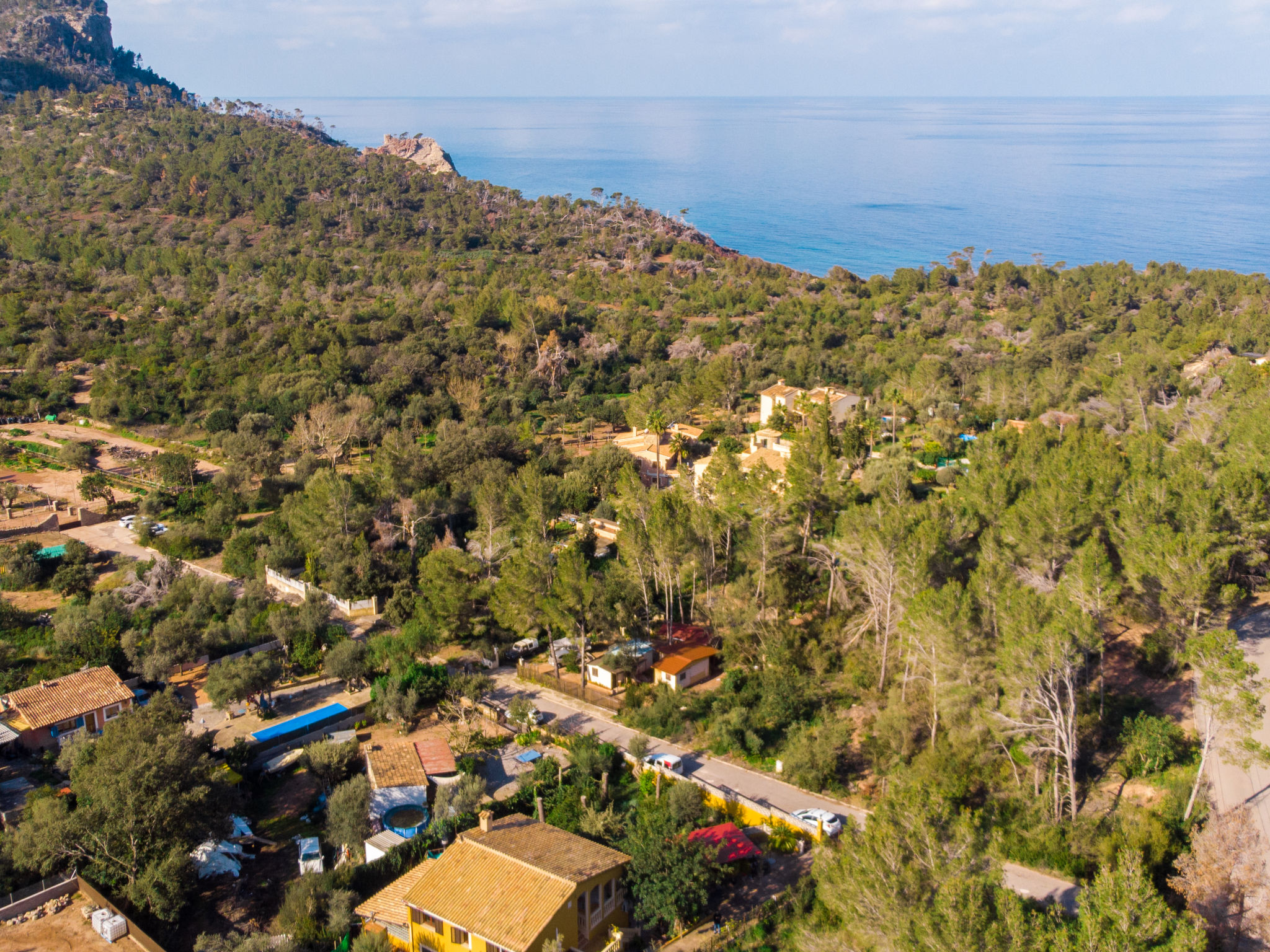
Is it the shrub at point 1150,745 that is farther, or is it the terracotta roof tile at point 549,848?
the shrub at point 1150,745

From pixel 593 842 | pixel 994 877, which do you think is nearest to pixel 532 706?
pixel 593 842

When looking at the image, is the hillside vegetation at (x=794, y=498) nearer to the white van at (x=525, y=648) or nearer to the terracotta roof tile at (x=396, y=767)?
the white van at (x=525, y=648)

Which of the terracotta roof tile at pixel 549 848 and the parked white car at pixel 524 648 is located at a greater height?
the terracotta roof tile at pixel 549 848

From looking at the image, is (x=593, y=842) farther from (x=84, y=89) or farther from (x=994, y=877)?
(x=84, y=89)

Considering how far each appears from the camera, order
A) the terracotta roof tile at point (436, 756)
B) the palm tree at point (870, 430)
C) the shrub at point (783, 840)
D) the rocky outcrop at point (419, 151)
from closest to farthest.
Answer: the shrub at point (783, 840) → the terracotta roof tile at point (436, 756) → the palm tree at point (870, 430) → the rocky outcrop at point (419, 151)

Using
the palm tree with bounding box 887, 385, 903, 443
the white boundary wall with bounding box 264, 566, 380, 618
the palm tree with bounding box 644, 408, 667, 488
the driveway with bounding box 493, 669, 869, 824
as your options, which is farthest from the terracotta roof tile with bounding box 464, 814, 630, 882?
the palm tree with bounding box 887, 385, 903, 443

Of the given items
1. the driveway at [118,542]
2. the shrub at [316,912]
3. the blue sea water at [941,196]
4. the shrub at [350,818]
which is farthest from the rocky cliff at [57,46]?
the shrub at [316,912]
